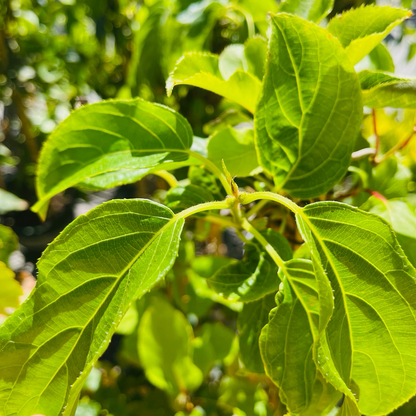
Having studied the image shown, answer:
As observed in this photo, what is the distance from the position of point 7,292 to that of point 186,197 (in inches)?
9.9

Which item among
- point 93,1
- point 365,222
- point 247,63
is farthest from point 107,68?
point 365,222

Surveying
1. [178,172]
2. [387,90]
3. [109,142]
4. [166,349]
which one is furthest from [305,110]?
[166,349]

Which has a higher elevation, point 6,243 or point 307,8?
point 307,8

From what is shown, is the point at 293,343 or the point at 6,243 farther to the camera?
the point at 6,243

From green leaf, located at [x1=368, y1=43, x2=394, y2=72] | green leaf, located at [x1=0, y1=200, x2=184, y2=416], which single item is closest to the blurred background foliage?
green leaf, located at [x1=368, y1=43, x2=394, y2=72]

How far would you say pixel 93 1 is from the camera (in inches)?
32.7

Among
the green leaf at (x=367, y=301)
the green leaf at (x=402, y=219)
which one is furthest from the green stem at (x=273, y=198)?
the green leaf at (x=402, y=219)

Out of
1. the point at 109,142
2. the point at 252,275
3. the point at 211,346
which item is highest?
the point at 109,142

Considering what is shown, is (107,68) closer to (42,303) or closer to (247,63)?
(247,63)

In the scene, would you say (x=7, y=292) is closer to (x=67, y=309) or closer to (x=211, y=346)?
(x=67, y=309)

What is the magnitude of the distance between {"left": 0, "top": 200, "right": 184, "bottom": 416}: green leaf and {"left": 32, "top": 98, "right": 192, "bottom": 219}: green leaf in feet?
0.24

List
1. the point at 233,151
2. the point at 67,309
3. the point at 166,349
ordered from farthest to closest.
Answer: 1. the point at 166,349
2. the point at 233,151
3. the point at 67,309

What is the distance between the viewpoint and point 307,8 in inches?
13.8

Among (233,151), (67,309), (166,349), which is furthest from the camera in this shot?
(166,349)
